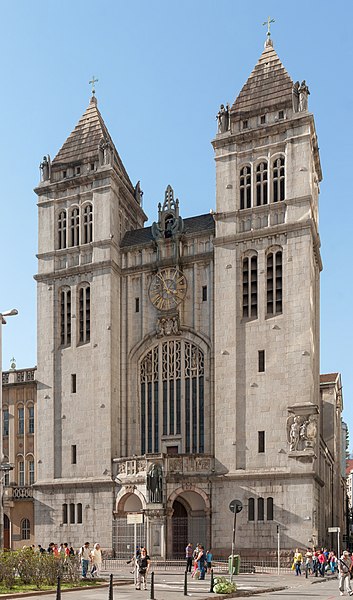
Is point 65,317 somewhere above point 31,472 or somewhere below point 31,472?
above

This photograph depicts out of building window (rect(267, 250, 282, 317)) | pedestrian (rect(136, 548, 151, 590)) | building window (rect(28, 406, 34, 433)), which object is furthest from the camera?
building window (rect(28, 406, 34, 433))

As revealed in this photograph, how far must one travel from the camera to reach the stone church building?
166 feet

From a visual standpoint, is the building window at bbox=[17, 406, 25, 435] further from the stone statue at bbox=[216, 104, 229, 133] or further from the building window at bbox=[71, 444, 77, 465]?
the stone statue at bbox=[216, 104, 229, 133]

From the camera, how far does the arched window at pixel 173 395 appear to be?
178 ft

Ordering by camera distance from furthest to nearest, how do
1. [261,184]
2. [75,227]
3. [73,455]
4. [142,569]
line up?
[75,227], [73,455], [261,184], [142,569]

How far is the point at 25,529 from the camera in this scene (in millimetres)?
59969

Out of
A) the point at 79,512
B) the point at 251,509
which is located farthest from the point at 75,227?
the point at 251,509

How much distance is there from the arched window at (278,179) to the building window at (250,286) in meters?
4.21

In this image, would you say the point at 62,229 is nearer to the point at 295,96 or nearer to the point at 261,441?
the point at 295,96

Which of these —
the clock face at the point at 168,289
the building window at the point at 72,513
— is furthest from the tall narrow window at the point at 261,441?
the building window at the point at 72,513

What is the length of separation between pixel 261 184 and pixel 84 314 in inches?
612

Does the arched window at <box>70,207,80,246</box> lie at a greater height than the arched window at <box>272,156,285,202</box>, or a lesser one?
lesser

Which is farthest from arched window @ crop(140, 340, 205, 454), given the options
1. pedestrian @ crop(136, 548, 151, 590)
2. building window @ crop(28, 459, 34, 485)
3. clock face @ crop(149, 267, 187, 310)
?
pedestrian @ crop(136, 548, 151, 590)

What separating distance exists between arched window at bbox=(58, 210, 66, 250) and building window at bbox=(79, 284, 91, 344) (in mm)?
3978
